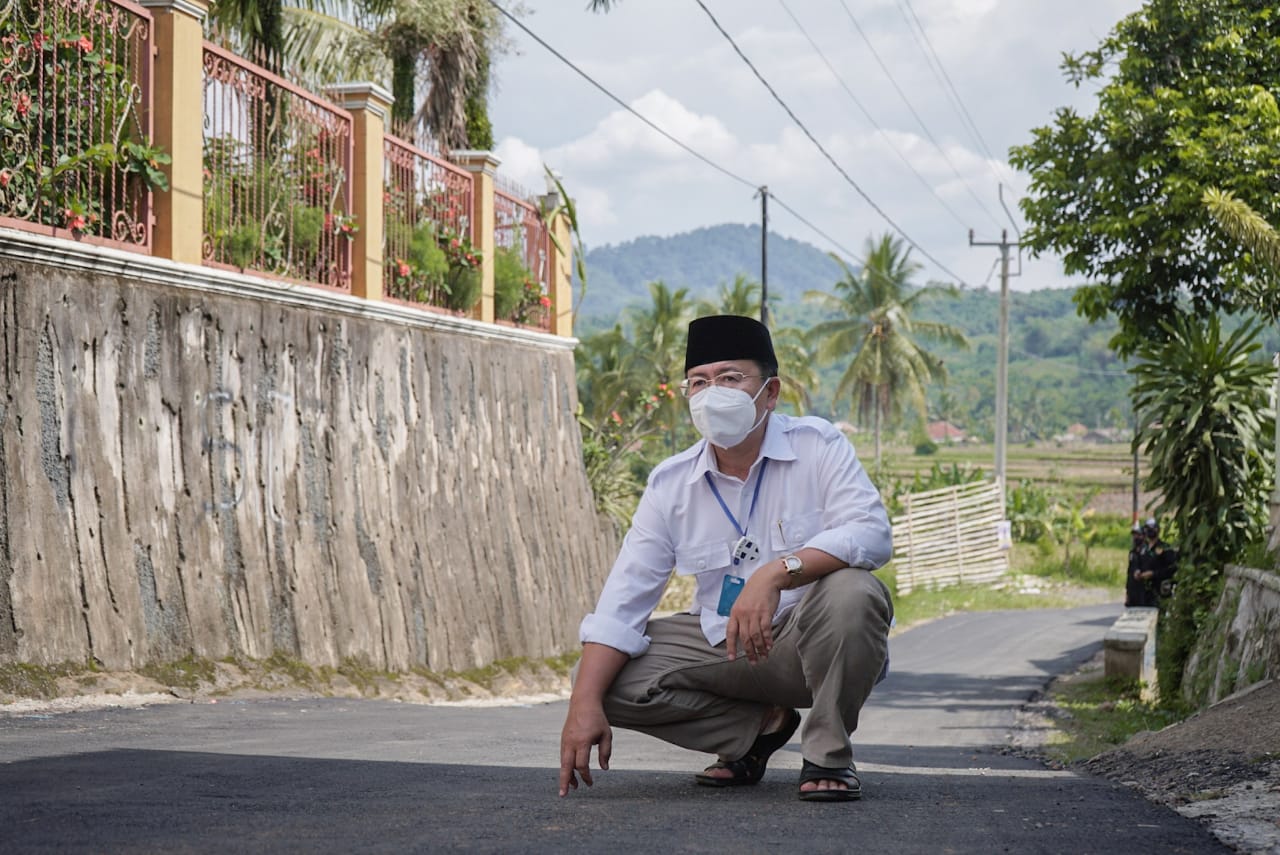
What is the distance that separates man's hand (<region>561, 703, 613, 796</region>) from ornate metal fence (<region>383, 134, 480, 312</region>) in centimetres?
921

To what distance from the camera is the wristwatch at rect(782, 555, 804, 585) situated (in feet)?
12.8

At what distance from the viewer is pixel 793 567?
390 centimetres

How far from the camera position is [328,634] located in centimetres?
1027

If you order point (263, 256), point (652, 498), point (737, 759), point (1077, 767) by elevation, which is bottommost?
point (1077, 767)

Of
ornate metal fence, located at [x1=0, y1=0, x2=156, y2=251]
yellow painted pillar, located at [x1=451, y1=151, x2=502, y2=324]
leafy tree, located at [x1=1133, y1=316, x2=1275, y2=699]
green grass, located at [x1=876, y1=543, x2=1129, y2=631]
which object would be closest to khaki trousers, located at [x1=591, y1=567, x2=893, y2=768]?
ornate metal fence, located at [x1=0, y1=0, x2=156, y2=251]

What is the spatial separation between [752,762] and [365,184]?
29.2 ft

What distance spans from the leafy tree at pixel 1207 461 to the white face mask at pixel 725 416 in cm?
1090

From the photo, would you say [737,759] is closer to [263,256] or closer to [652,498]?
[652,498]

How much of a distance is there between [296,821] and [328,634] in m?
7.01

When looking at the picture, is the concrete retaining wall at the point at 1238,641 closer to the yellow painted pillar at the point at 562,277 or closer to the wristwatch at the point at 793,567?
the wristwatch at the point at 793,567

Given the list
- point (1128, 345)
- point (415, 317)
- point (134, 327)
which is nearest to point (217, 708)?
point (134, 327)

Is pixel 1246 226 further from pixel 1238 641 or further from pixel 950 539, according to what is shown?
pixel 950 539

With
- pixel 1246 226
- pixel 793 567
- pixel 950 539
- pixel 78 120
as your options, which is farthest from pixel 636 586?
pixel 950 539

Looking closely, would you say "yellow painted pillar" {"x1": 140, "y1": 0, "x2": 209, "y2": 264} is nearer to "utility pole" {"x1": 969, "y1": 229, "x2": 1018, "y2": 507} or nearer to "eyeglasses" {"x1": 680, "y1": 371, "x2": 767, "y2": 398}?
"eyeglasses" {"x1": 680, "y1": 371, "x2": 767, "y2": 398}
